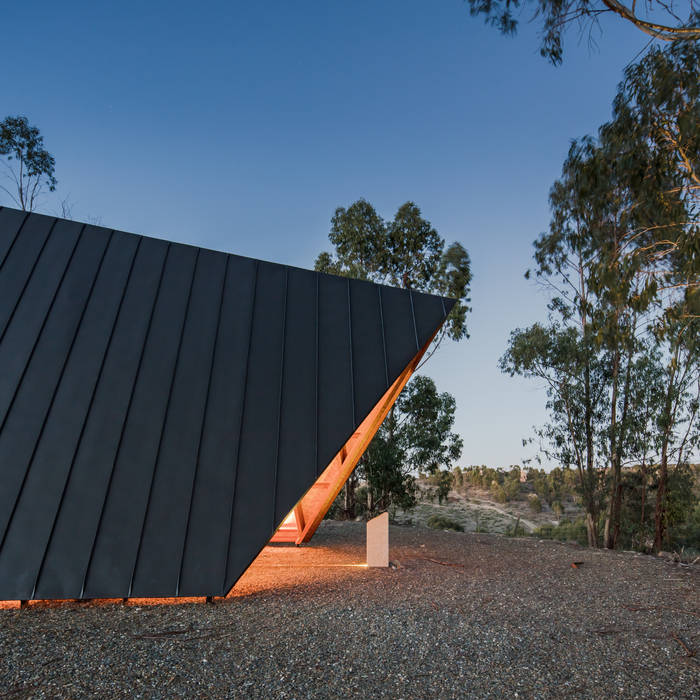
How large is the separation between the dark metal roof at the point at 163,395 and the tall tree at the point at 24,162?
45.1 ft

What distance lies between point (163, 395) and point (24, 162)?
16553mm

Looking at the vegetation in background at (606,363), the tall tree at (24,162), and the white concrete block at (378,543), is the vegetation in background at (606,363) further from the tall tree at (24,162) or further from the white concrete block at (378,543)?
the tall tree at (24,162)

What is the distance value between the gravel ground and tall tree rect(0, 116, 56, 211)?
16.9 metres

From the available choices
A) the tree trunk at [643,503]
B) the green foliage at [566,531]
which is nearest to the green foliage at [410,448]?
the green foliage at [566,531]

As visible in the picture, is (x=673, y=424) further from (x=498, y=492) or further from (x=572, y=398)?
(x=498, y=492)

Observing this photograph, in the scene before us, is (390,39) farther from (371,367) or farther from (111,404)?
(111,404)

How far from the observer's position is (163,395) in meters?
4.00

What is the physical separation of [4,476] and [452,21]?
9842 mm

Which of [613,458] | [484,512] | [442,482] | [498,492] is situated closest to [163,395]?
[442,482]

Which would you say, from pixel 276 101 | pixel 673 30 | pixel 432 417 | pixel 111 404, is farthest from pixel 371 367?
pixel 276 101

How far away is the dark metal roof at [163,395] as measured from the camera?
335 centimetres

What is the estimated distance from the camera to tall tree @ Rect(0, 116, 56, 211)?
15.2m

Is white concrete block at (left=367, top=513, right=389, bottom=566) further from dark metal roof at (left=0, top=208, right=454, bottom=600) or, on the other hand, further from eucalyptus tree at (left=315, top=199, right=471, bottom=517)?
eucalyptus tree at (left=315, top=199, right=471, bottom=517)

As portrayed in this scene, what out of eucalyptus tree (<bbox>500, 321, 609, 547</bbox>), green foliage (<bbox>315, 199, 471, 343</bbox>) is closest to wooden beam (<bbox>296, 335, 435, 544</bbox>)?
eucalyptus tree (<bbox>500, 321, 609, 547</bbox>)
